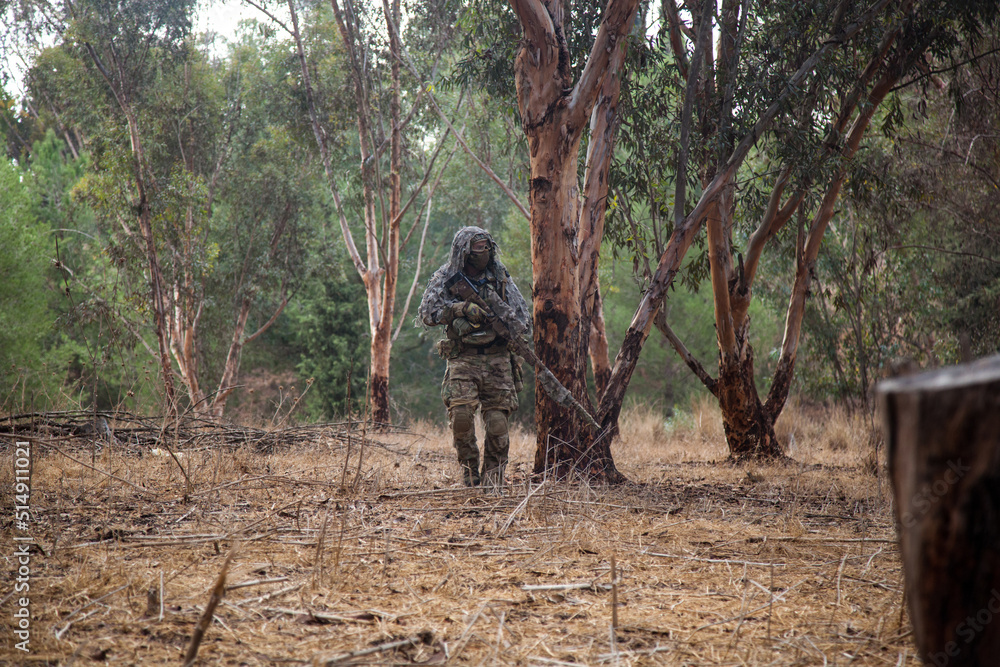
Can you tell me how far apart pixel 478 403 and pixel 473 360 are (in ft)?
1.11

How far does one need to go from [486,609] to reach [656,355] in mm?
18501

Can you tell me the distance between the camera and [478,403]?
5.51 meters

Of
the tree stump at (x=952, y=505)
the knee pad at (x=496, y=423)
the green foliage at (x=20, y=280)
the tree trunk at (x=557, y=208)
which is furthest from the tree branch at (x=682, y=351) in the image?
the green foliage at (x=20, y=280)

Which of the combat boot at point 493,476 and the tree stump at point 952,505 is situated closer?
→ the tree stump at point 952,505

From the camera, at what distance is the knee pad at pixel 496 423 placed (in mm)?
5422

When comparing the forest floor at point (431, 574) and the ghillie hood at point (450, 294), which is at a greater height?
the ghillie hood at point (450, 294)

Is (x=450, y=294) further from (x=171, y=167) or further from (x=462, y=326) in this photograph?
(x=171, y=167)

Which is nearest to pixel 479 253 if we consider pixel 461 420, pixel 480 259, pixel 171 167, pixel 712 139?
pixel 480 259

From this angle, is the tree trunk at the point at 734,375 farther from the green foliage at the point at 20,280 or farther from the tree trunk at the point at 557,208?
the green foliage at the point at 20,280

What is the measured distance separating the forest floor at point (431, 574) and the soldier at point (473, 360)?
634 millimetres

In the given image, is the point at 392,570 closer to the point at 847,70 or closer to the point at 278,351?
the point at 847,70

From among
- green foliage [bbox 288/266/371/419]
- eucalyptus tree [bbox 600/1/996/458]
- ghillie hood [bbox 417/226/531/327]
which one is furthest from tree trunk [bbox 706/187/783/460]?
green foliage [bbox 288/266/371/419]

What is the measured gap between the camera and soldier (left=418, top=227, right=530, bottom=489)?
17.7ft

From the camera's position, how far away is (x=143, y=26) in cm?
1445
